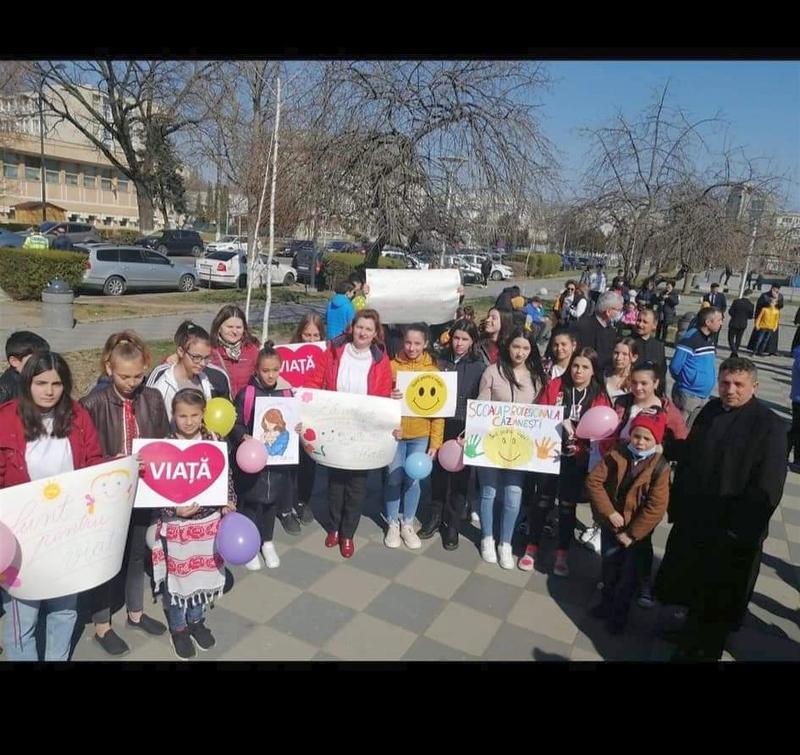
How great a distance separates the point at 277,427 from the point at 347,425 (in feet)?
1.64

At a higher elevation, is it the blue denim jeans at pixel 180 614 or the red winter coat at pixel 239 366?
the red winter coat at pixel 239 366

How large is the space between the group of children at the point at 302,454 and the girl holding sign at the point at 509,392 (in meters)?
0.01

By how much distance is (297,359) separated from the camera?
5074mm

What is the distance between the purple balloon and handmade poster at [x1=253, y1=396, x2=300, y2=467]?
787 millimetres

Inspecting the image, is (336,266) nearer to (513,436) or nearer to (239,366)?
(239,366)

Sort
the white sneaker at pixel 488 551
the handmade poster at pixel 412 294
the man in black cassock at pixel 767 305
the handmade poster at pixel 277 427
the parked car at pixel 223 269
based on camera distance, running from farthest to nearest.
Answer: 1. the parked car at pixel 223 269
2. the man in black cassock at pixel 767 305
3. the handmade poster at pixel 412 294
4. the white sneaker at pixel 488 551
5. the handmade poster at pixel 277 427

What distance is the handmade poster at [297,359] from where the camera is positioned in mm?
5047

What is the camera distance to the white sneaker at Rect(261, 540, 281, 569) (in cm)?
420

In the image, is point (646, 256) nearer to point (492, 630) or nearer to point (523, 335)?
point (523, 335)

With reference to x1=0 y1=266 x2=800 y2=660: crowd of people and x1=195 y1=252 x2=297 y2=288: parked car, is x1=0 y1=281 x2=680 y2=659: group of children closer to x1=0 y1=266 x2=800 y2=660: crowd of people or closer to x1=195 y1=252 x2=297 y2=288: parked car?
x1=0 y1=266 x2=800 y2=660: crowd of people

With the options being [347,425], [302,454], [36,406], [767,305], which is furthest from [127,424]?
[767,305]

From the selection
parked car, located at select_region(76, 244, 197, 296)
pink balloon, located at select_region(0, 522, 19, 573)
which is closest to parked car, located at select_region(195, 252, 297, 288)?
parked car, located at select_region(76, 244, 197, 296)

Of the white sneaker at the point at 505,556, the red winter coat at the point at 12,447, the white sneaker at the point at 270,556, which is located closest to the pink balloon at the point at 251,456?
the white sneaker at the point at 270,556

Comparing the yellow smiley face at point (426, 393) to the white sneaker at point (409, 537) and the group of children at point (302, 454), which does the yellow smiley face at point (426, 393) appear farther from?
the white sneaker at point (409, 537)
